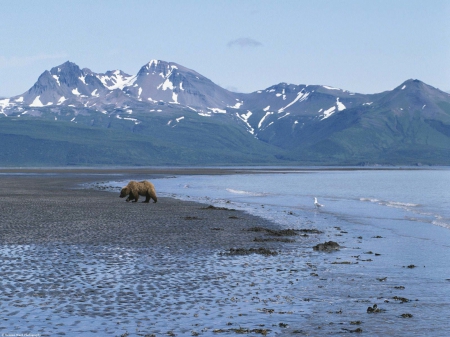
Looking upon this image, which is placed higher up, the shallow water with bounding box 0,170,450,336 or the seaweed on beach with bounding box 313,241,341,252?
the seaweed on beach with bounding box 313,241,341,252

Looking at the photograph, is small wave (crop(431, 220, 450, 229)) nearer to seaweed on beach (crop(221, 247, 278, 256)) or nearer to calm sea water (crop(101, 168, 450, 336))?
calm sea water (crop(101, 168, 450, 336))

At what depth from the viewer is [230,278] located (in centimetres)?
2023

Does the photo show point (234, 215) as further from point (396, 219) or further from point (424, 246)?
point (424, 246)

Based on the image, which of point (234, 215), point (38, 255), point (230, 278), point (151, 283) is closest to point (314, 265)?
point (230, 278)

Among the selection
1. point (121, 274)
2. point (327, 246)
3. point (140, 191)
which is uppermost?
point (140, 191)

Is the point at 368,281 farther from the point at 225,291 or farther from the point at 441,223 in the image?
the point at 441,223

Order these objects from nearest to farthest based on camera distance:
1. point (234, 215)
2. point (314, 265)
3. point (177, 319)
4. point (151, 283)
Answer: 1. point (177, 319)
2. point (151, 283)
3. point (314, 265)
4. point (234, 215)

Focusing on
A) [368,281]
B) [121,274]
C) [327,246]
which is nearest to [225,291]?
[121,274]

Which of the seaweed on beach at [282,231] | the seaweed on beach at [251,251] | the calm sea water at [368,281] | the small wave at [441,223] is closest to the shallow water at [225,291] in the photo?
the calm sea water at [368,281]

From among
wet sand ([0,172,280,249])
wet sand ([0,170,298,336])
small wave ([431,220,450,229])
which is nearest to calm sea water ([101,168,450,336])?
small wave ([431,220,450,229])

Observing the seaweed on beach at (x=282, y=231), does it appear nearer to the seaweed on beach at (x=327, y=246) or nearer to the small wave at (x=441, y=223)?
the seaweed on beach at (x=327, y=246)

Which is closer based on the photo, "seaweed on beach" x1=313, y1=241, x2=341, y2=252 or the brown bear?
"seaweed on beach" x1=313, y1=241, x2=341, y2=252

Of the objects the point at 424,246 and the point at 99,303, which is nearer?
the point at 99,303

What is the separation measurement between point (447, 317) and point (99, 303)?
373 inches
